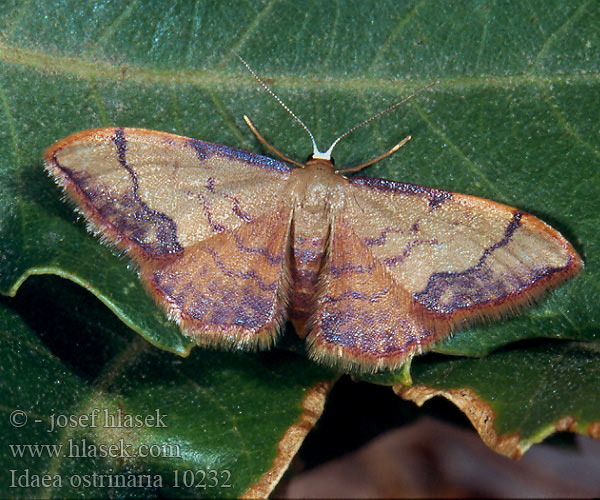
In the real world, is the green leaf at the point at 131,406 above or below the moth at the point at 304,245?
below

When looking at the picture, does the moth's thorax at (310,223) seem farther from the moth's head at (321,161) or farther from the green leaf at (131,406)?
the green leaf at (131,406)

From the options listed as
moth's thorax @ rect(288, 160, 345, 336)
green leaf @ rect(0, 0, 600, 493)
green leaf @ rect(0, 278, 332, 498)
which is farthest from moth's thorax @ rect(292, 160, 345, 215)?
green leaf @ rect(0, 278, 332, 498)

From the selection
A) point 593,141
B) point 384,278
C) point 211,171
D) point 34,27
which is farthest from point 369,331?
point 34,27

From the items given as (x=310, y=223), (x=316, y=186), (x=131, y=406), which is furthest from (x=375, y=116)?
(x=131, y=406)

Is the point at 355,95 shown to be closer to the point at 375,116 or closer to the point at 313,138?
the point at 375,116

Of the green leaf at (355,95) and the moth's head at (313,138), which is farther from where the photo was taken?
the moth's head at (313,138)

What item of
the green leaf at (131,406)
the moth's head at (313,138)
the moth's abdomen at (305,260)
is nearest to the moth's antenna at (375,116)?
the moth's head at (313,138)
